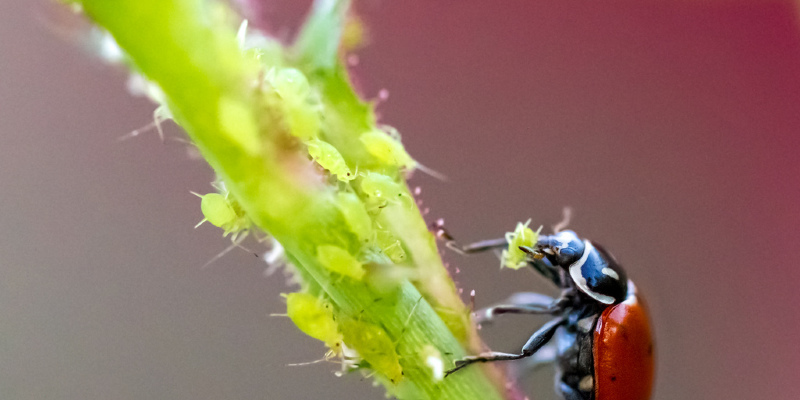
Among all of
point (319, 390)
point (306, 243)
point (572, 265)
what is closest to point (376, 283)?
point (306, 243)

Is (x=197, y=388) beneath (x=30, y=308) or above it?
beneath

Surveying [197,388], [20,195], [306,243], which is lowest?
[197,388]

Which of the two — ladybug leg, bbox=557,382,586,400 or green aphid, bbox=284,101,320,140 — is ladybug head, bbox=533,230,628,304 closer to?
ladybug leg, bbox=557,382,586,400

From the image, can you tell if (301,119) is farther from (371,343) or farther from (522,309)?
(522,309)

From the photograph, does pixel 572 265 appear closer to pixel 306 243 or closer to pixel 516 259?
pixel 516 259

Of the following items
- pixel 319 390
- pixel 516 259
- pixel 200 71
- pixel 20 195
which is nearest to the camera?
pixel 200 71

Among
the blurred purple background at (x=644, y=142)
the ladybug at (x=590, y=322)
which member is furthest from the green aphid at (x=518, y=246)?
the blurred purple background at (x=644, y=142)

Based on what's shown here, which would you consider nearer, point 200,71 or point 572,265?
point 200,71
